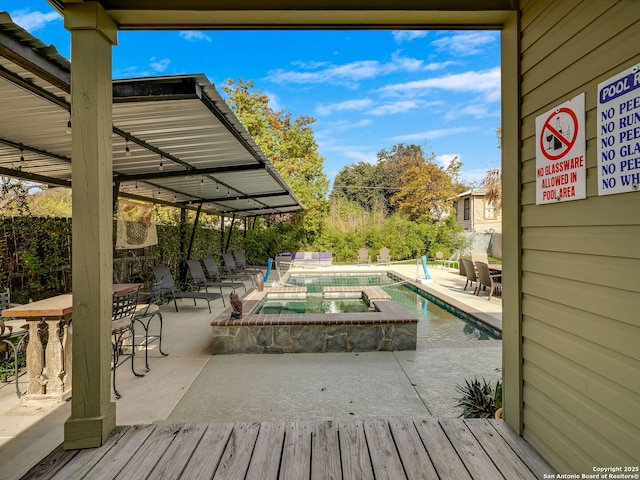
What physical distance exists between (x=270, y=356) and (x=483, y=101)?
142 ft

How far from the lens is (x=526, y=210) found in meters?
2.10

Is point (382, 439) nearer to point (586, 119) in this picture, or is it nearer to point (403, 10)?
point (586, 119)

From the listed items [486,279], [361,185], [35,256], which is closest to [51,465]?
[35,256]

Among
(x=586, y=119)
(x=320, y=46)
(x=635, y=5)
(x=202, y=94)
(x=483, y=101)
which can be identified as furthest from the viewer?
(x=483, y=101)

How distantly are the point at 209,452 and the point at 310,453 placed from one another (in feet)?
1.76

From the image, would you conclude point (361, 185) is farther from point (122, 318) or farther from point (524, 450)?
point (524, 450)

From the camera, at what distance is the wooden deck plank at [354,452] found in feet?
6.00

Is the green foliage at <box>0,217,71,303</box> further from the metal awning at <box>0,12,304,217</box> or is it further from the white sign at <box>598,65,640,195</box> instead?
the white sign at <box>598,65,640,195</box>

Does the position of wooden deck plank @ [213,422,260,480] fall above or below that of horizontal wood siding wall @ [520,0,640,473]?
below

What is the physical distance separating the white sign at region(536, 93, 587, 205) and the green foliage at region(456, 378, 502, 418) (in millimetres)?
1677

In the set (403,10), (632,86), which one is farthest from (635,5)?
(403,10)

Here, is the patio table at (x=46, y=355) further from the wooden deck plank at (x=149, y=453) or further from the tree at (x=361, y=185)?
the tree at (x=361, y=185)

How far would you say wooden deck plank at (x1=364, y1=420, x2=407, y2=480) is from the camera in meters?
1.82

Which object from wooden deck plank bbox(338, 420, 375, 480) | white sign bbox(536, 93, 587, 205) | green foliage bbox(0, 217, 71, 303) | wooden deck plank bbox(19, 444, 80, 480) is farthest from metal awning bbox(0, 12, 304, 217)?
wooden deck plank bbox(338, 420, 375, 480)
